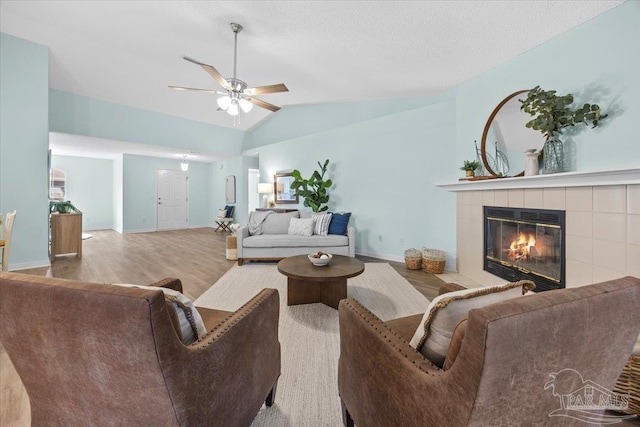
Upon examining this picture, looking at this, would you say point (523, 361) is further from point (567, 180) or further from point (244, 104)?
point (244, 104)

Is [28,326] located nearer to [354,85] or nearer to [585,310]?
[585,310]

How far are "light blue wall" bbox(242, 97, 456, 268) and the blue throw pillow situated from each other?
59 centimetres

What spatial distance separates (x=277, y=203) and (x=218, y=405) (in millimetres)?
6010

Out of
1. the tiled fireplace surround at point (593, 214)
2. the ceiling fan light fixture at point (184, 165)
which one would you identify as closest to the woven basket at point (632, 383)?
the tiled fireplace surround at point (593, 214)

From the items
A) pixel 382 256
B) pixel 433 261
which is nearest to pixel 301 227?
pixel 382 256

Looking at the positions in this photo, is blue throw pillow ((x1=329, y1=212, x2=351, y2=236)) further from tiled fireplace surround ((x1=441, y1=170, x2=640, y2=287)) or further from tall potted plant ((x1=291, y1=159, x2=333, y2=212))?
tiled fireplace surround ((x1=441, y1=170, x2=640, y2=287))

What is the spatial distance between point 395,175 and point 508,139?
69.8 inches

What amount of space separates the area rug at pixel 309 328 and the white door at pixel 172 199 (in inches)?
235

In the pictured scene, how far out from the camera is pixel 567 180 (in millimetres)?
2301

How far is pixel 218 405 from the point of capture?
3.03ft

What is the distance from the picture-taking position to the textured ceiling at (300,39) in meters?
2.42

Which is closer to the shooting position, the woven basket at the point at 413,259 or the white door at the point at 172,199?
the woven basket at the point at 413,259

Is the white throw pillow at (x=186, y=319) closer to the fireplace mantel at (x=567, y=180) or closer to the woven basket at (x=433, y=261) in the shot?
the fireplace mantel at (x=567, y=180)

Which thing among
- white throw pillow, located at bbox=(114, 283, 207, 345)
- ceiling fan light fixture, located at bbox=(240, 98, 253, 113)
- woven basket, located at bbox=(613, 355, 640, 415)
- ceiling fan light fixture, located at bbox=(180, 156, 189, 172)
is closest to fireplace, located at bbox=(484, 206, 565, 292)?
woven basket, located at bbox=(613, 355, 640, 415)
